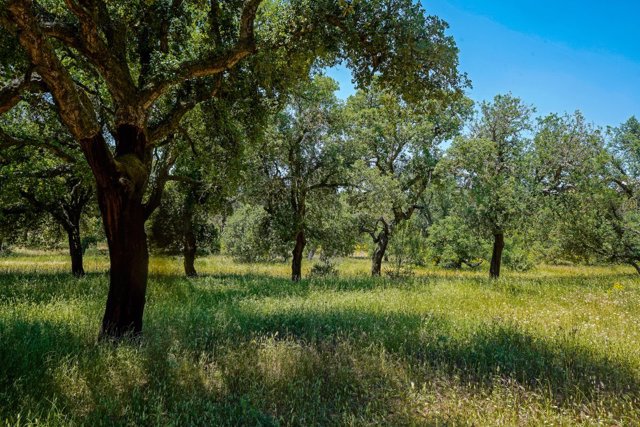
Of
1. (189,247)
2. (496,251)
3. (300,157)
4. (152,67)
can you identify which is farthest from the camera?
(496,251)

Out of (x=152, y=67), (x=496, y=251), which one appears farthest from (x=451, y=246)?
(x=152, y=67)

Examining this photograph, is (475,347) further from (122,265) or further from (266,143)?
(266,143)

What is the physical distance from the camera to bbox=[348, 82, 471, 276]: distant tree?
22.0 meters

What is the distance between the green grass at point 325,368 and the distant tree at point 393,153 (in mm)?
13213

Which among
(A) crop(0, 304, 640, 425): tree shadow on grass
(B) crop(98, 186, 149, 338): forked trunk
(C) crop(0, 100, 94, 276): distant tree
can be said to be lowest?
(A) crop(0, 304, 640, 425): tree shadow on grass

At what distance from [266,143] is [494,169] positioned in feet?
42.4

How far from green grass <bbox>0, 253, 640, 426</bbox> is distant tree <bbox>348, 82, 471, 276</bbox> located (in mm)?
13213

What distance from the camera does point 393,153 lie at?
2480 centimetres

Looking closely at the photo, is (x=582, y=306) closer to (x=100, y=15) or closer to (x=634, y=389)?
(x=634, y=389)

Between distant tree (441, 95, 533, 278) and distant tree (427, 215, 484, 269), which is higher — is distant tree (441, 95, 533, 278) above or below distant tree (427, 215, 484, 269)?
above

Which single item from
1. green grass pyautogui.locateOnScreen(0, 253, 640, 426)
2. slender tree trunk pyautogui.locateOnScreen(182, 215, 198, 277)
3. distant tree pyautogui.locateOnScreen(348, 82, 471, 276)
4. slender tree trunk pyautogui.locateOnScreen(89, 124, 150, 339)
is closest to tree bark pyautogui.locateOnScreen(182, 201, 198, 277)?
slender tree trunk pyautogui.locateOnScreen(182, 215, 198, 277)

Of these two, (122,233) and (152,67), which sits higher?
(152,67)

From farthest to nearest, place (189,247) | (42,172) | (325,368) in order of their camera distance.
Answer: (189,247) < (42,172) < (325,368)

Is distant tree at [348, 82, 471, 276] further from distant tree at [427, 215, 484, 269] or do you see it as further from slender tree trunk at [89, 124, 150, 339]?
slender tree trunk at [89, 124, 150, 339]
